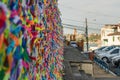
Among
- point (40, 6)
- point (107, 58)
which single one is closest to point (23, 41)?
point (40, 6)

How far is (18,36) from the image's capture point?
1498 millimetres

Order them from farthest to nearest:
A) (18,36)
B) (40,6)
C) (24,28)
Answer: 1. (40,6)
2. (24,28)
3. (18,36)

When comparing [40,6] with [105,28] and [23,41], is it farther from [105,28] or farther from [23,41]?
[105,28]

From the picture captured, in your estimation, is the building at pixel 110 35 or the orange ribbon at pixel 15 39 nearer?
the orange ribbon at pixel 15 39

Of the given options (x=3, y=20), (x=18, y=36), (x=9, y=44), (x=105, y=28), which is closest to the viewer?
(x=3, y=20)

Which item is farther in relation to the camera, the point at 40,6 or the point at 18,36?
the point at 40,6

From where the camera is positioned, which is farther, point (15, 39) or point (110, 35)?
point (110, 35)

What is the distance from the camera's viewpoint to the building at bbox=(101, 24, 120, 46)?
70856 millimetres

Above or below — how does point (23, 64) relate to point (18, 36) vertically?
below

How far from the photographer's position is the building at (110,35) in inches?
2790

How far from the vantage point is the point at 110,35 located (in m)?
74.5

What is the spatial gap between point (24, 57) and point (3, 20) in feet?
1.55

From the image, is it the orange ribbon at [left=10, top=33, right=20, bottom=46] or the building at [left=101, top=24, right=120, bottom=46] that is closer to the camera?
the orange ribbon at [left=10, top=33, right=20, bottom=46]

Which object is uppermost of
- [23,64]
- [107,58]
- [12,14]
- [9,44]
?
[12,14]
